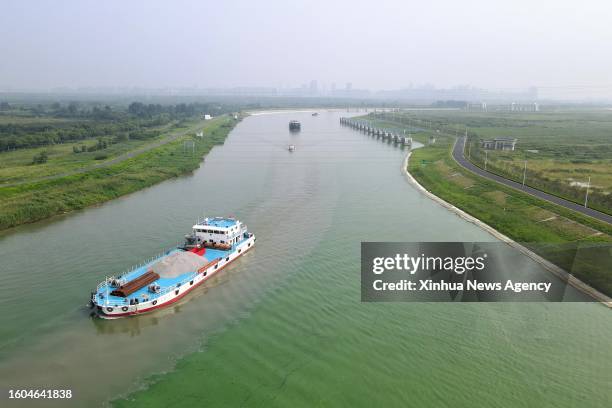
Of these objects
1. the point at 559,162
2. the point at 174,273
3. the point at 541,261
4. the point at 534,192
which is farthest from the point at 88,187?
the point at 559,162

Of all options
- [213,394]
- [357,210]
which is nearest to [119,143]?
[357,210]

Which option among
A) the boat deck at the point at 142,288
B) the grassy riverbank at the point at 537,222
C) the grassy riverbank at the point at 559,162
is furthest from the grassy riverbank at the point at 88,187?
the grassy riverbank at the point at 559,162

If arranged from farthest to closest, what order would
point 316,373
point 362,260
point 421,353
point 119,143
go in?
point 119,143 < point 362,260 < point 421,353 < point 316,373

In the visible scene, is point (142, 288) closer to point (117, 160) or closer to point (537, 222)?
point (537, 222)

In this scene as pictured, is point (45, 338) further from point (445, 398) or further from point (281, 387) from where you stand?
point (445, 398)

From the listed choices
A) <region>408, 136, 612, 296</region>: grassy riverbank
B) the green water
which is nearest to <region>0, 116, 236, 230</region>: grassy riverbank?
the green water

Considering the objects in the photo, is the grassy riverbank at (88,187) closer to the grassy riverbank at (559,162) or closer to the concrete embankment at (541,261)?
the concrete embankment at (541,261)
